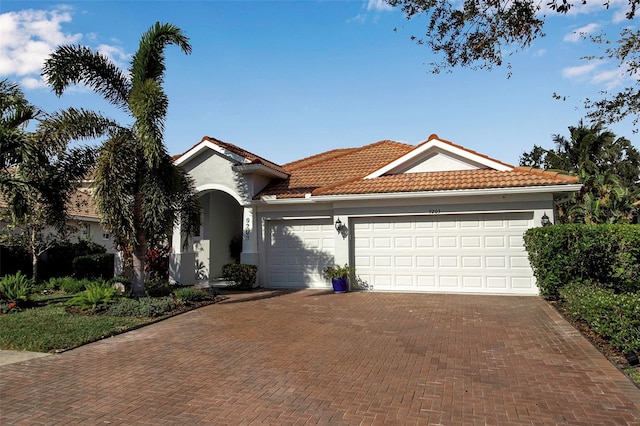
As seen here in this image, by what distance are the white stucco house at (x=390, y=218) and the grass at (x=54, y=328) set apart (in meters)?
5.68

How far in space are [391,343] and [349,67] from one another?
8249mm

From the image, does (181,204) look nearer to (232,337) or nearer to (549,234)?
(232,337)

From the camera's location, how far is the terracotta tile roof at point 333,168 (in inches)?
607

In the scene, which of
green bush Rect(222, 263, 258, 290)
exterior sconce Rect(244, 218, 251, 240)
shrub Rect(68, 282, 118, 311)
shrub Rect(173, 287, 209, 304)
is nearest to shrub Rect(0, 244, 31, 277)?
shrub Rect(68, 282, 118, 311)

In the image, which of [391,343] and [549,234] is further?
[549,234]

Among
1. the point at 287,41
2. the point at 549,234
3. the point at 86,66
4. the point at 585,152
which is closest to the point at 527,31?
the point at 549,234

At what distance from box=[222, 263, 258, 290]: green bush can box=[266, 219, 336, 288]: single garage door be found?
0.99 metres

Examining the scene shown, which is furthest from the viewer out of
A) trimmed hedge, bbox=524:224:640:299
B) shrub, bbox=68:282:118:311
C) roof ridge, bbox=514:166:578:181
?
roof ridge, bbox=514:166:578:181

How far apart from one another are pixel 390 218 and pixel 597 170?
16.2 meters

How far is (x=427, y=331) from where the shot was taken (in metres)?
8.16

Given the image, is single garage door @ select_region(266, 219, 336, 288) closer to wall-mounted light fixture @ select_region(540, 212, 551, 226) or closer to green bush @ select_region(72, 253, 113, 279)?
wall-mounted light fixture @ select_region(540, 212, 551, 226)

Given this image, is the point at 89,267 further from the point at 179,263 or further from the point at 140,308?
the point at 140,308

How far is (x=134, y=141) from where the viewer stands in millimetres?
11016

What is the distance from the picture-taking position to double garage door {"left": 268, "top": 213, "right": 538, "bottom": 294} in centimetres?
1239
